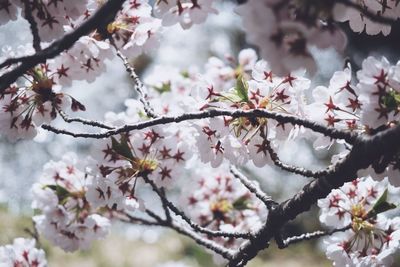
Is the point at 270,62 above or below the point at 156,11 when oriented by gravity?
below

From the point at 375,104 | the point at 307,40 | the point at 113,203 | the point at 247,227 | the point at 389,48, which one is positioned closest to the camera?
the point at 307,40

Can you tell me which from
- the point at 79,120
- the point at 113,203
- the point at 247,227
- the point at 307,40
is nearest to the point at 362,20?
the point at 307,40

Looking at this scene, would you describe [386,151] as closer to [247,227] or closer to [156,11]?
[156,11]

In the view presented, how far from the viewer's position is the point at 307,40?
699mm

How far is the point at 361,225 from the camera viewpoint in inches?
56.5

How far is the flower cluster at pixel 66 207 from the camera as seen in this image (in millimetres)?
1716

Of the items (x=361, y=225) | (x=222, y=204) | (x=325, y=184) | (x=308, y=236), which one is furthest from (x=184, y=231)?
(x=325, y=184)

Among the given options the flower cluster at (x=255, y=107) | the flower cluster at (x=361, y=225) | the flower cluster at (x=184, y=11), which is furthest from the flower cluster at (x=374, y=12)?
the flower cluster at (x=361, y=225)

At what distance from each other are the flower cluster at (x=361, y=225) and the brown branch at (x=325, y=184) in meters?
0.30

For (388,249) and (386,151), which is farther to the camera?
(388,249)

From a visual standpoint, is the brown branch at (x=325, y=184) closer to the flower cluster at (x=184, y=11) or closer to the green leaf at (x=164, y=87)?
the flower cluster at (x=184, y=11)

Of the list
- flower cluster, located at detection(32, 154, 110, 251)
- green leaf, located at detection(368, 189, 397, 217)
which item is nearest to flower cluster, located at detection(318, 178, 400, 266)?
green leaf, located at detection(368, 189, 397, 217)

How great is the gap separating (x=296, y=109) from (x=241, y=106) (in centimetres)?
14

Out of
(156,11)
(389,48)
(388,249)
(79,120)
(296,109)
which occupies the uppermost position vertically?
(389,48)
